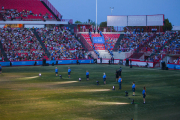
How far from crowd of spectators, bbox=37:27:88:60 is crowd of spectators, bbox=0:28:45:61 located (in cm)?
262

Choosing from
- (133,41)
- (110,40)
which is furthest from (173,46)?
(110,40)

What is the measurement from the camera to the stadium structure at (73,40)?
5606cm

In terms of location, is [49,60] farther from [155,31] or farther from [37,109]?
[37,109]

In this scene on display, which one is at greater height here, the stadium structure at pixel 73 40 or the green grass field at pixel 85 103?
the stadium structure at pixel 73 40

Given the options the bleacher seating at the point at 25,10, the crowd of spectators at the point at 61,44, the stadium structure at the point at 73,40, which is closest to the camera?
the stadium structure at the point at 73,40

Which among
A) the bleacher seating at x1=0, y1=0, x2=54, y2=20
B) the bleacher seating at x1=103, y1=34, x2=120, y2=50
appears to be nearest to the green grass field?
the bleacher seating at x1=103, y1=34, x2=120, y2=50

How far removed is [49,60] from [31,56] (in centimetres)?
412

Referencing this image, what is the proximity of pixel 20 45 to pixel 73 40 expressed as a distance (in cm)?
1444

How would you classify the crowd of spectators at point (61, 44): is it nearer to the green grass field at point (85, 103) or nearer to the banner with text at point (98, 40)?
the banner with text at point (98, 40)

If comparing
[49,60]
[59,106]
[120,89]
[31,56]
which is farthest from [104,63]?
[59,106]

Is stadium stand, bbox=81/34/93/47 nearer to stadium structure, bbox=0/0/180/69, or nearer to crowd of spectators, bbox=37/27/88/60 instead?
stadium structure, bbox=0/0/180/69

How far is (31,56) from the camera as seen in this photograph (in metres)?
57.1

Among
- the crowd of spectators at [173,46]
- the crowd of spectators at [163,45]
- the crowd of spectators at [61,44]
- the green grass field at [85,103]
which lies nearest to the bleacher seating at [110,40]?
the crowd of spectators at [61,44]

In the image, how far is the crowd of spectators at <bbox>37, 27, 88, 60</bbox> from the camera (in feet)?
201
